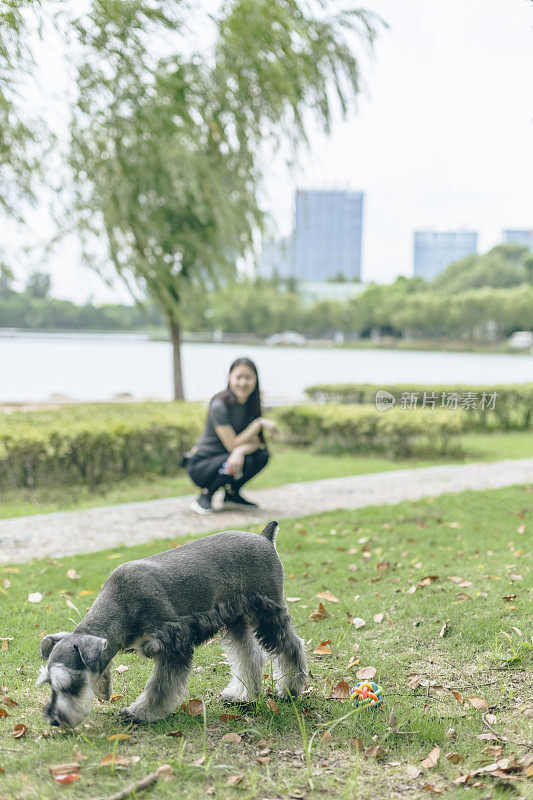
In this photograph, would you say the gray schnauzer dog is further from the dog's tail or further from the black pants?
the black pants

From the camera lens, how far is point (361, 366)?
13.1m

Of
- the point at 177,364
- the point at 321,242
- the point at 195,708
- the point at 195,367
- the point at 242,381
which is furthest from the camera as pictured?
the point at 195,367

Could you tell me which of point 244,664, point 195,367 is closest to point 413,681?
point 244,664

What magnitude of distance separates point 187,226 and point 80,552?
7.36m

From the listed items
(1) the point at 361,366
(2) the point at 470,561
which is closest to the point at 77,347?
(1) the point at 361,366

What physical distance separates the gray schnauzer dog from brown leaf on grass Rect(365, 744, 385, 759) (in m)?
0.38

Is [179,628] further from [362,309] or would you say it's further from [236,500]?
[362,309]

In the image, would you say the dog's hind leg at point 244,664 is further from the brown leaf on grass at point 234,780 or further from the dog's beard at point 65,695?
the dog's beard at point 65,695

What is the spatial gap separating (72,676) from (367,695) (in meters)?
1.13

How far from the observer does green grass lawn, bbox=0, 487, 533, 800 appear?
6.85 ft

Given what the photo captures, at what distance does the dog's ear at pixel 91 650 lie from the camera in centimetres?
207

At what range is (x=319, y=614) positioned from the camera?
11.4 feet

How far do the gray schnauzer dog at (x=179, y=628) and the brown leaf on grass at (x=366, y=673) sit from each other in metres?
0.34

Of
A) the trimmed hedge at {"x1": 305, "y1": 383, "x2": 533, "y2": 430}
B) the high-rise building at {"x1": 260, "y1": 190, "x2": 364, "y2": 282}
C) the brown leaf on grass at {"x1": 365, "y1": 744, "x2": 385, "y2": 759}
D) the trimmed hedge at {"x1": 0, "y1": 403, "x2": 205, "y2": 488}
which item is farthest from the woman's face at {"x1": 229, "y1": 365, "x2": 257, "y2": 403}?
the trimmed hedge at {"x1": 305, "y1": 383, "x2": 533, "y2": 430}
